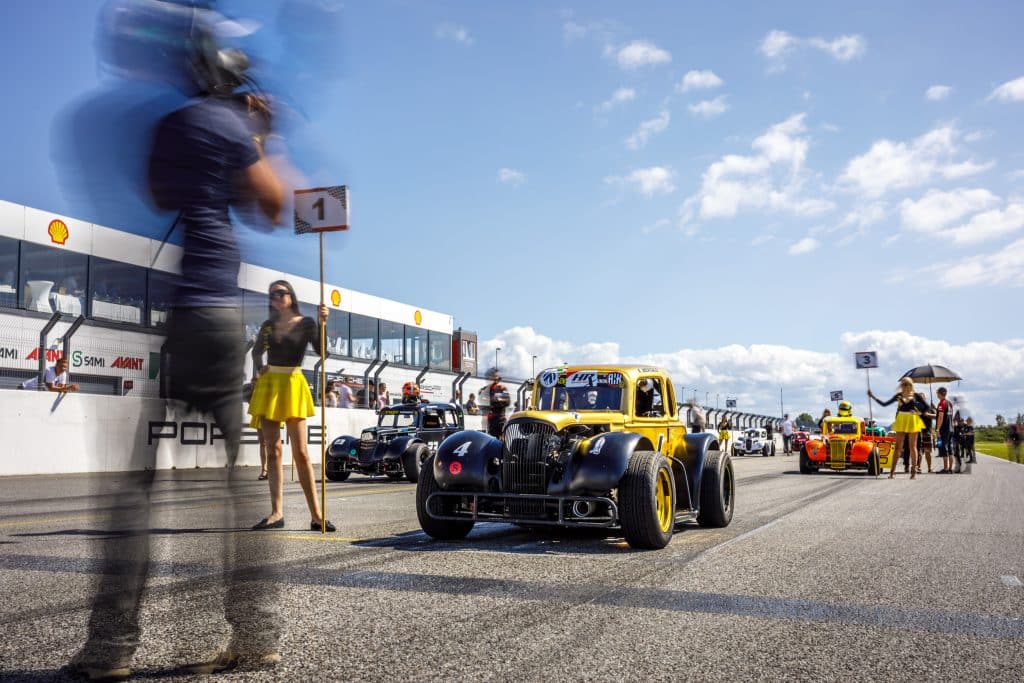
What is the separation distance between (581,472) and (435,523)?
1.20m

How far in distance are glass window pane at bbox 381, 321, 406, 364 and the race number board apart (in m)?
21.0

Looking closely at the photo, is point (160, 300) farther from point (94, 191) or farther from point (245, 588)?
point (245, 588)

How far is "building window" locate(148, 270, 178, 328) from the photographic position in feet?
8.73

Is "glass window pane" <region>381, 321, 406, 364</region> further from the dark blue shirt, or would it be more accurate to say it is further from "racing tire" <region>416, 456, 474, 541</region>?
the dark blue shirt

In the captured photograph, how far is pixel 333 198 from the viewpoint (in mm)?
3436

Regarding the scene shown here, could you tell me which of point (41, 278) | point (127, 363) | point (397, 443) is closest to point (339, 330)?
point (41, 278)

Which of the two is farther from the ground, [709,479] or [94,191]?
[94,191]

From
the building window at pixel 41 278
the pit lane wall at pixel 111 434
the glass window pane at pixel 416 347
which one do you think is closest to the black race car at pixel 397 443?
the pit lane wall at pixel 111 434

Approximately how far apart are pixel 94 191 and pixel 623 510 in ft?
13.5

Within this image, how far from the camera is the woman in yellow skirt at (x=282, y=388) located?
346cm

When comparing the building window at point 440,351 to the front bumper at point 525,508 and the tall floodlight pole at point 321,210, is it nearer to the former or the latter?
the front bumper at point 525,508

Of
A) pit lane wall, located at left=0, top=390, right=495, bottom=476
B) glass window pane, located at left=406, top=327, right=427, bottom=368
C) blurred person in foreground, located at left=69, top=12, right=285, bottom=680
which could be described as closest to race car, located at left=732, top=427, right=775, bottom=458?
pit lane wall, located at left=0, top=390, right=495, bottom=476

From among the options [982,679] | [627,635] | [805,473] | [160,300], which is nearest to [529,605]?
[627,635]

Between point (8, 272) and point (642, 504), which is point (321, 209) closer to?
point (642, 504)
